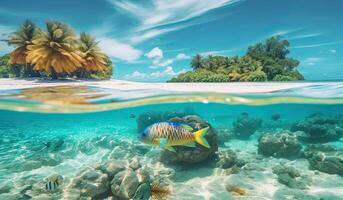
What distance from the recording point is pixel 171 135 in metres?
4.91

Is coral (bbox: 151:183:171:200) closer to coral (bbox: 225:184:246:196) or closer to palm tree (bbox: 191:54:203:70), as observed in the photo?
coral (bbox: 225:184:246:196)

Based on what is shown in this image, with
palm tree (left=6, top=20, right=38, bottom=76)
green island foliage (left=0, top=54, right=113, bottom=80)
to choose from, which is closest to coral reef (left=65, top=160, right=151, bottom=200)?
green island foliage (left=0, top=54, right=113, bottom=80)

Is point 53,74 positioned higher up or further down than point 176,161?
higher up

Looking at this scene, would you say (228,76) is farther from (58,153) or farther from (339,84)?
(58,153)

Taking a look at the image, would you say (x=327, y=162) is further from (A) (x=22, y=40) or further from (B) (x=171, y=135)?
(A) (x=22, y=40)

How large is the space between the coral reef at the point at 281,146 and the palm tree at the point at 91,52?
56.6ft

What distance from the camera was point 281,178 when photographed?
1034cm

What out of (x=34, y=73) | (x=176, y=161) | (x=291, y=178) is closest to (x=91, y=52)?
(x=34, y=73)

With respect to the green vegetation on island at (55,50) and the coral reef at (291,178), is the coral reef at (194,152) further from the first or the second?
the green vegetation on island at (55,50)

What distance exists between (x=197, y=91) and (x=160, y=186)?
835cm

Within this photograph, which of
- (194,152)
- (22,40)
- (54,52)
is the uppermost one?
(22,40)

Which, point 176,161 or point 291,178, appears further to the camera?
point 176,161

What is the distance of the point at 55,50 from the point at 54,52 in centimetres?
18

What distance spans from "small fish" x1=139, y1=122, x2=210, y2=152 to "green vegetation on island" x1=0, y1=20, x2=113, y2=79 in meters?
17.0
